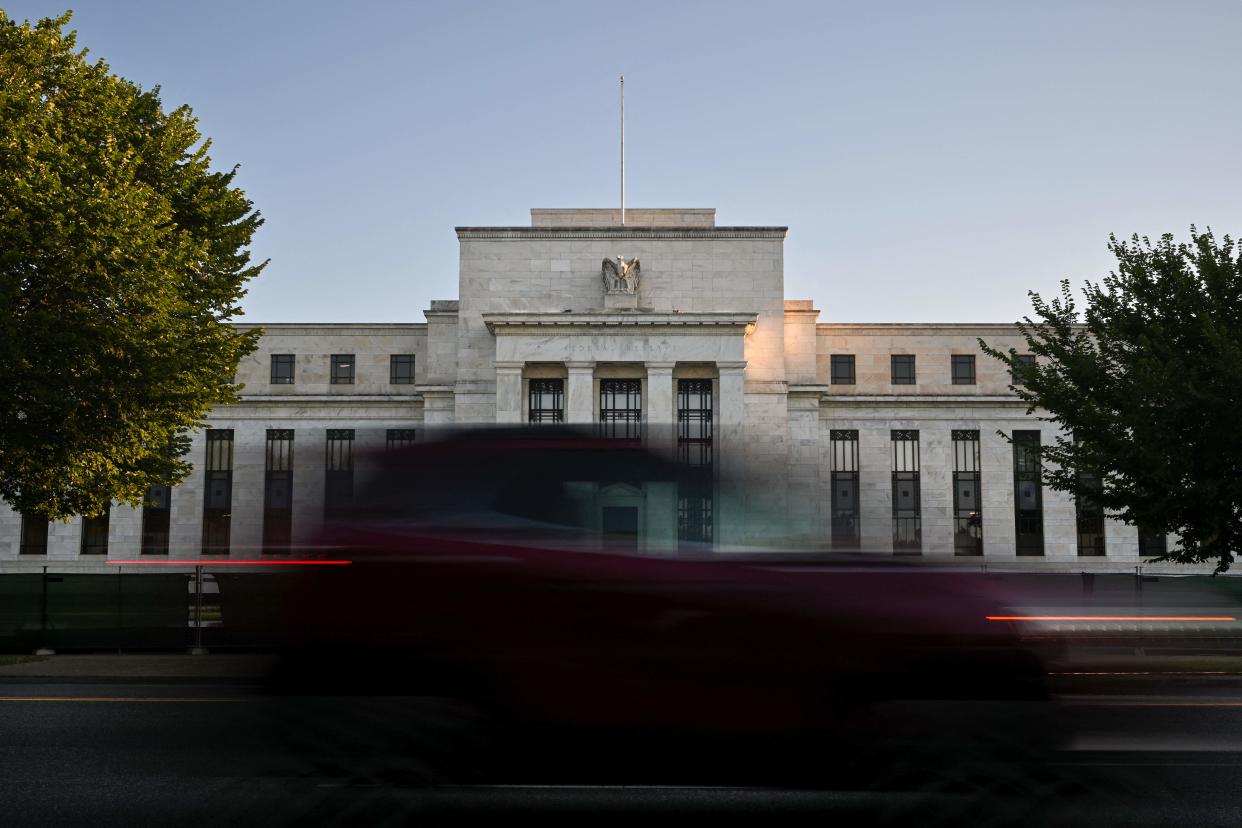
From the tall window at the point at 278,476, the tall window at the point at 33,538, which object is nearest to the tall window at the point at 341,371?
the tall window at the point at 278,476

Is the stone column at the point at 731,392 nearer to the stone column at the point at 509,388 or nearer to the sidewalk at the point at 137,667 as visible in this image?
the stone column at the point at 509,388

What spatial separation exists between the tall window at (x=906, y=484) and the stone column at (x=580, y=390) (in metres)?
15.2

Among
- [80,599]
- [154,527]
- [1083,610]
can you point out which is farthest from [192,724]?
[154,527]

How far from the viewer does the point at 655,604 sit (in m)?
5.37

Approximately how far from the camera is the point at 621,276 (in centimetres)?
4750

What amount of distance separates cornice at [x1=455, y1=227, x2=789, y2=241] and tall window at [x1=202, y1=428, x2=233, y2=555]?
15.4 m

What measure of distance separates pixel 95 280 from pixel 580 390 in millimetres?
28172

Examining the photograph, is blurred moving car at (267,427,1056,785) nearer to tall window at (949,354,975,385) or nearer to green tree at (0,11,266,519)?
green tree at (0,11,266,519)

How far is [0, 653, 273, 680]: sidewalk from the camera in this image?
13.2 meters

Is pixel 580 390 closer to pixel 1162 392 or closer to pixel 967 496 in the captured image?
pixel 967 496

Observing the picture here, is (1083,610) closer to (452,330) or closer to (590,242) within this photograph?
(590,242)

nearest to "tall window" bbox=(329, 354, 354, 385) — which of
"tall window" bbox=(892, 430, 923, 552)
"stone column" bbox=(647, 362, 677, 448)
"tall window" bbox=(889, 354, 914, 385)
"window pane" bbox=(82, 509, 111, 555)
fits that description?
"window pane" bbox=(82, 509, 111, 555)

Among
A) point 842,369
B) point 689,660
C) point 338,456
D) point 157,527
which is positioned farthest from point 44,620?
point 842,369

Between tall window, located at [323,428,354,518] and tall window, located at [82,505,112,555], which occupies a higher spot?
tall window, located at [323,428,354,518]
